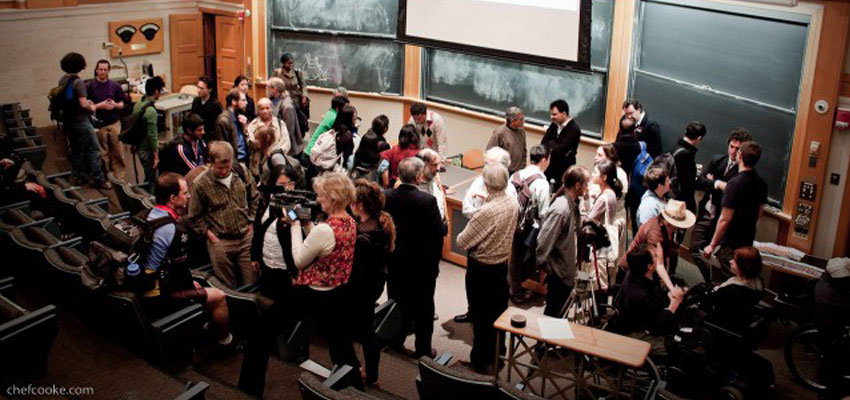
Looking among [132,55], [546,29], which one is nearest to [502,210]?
[546,29]

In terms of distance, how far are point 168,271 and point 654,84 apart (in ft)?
17.5

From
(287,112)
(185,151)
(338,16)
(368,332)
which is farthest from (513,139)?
(338,16)

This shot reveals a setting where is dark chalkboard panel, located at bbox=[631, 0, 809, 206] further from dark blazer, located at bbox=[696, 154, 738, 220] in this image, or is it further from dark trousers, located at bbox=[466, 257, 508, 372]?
dark trousers, located at bbox=[466, 257, 508, 372]

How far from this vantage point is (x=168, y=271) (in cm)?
433

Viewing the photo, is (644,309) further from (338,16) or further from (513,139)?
(338,16)

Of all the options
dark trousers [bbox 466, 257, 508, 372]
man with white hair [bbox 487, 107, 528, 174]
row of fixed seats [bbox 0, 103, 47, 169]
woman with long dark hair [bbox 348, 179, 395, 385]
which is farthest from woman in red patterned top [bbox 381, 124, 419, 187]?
row of fixed seats [bbox 0, 103, 47, 169]

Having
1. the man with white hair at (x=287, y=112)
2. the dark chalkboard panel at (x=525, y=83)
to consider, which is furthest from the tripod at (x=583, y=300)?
the man with white hair at (x=287, y=112)

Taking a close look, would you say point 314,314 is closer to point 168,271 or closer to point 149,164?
point 168,271

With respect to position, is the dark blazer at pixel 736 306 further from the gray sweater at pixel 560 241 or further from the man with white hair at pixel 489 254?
the man with white hair at pixel 489 254

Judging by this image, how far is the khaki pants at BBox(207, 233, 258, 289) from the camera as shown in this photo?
17.4 feet

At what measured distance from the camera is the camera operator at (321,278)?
13.7 ft

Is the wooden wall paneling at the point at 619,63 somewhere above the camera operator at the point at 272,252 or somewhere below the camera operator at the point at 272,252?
above

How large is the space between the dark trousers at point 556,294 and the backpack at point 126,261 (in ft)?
8.60

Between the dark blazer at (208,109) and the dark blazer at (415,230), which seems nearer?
the dark blazer at (415,230)
